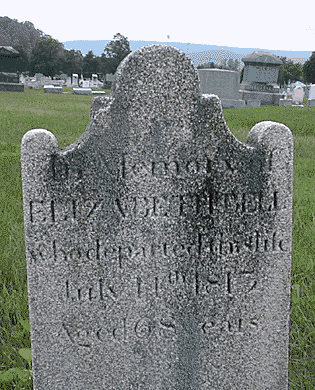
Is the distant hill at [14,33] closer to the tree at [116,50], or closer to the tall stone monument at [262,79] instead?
the tree at [116,50]

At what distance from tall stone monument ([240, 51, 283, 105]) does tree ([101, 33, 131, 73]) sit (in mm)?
33590

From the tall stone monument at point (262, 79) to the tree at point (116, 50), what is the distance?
110 ft

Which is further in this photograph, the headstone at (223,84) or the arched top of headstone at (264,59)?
the arched top of headstone at (264,59)

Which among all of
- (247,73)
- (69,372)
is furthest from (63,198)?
(247,73)

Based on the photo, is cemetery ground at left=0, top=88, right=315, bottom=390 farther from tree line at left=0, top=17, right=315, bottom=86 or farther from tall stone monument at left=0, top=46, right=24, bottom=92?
tree line at left=0, top=17, right=315, bottom=86

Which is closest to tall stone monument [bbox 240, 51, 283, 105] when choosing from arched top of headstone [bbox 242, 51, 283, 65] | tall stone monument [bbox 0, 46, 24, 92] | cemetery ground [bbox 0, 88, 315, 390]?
arched top of headstone [bbox 242, 51, 283, 65]

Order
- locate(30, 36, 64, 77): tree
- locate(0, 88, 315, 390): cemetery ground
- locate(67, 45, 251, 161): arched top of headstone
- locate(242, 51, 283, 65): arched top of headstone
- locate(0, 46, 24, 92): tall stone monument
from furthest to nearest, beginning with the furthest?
locate(30, 36, 64, 77): tree
locate(0, 46, 24, 92): tall stone monument
locate(242, 51, 283, 65): arched top of headstone
locate(0, 88, 315, 390): cemetery ground
locate(67, 45, 251, 161): arched top of headstone

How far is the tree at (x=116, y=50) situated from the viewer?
5075cm

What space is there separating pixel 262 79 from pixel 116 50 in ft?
125

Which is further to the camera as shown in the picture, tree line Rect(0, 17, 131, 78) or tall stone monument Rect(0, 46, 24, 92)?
tree line Rect(0, 17, 131, 78)

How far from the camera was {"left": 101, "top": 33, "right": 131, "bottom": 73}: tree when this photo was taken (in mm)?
50747

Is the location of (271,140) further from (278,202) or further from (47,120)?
(47,120)

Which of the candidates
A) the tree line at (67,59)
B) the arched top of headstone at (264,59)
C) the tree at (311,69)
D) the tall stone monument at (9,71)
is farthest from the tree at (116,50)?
the arched top of headstone at (264,59)

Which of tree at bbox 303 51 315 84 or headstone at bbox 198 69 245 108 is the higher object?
tree at bbox 303 51 315 84
